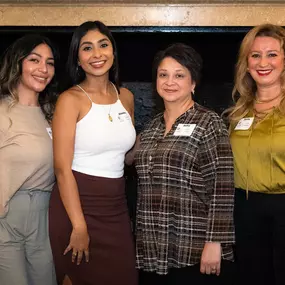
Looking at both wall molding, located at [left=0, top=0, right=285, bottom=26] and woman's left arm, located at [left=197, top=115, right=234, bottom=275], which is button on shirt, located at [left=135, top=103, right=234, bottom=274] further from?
wall molding, located at [left=0, top=0, right=285, bottom=26]

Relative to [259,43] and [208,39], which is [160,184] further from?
[208,39]

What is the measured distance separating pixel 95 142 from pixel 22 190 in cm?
42

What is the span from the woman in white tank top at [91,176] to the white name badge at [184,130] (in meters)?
0.26

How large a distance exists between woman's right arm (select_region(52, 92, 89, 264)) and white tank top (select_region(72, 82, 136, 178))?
55 millimetres

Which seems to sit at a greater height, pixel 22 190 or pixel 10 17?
pixel 10 17

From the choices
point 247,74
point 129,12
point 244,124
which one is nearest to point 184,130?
point 244,124

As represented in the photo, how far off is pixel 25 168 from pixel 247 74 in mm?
1204

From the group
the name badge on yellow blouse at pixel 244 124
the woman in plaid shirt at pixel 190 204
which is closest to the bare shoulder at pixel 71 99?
the woman in plaid shirt at pixel 190 204

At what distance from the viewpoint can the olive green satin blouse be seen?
199cm

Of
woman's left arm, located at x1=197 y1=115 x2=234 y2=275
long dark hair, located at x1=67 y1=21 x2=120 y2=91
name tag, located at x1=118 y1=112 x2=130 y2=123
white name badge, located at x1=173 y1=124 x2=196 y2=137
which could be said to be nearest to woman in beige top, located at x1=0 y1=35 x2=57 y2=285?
long dark hair, located at x1=67 y1=21 x2=120 y2=91

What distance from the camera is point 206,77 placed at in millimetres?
3086

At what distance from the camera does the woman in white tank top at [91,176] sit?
6.29 ft

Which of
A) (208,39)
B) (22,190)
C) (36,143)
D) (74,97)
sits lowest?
(22,190)

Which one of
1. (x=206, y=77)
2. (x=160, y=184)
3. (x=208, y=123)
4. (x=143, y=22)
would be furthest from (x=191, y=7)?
(x=160, y=184)
